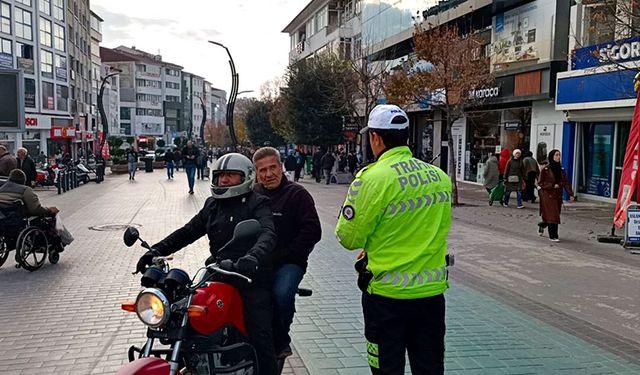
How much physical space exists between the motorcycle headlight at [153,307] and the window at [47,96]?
5742 cm

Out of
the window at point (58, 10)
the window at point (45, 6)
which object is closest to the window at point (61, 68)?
the window at point (58, 10)

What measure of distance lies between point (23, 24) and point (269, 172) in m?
54.9

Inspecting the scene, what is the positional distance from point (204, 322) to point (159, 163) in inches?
1716

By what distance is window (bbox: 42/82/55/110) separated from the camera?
54.8 m

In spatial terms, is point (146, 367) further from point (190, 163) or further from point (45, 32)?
point (45, 32)

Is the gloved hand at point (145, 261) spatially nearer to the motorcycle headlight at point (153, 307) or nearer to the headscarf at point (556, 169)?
the motorcycle headlight at point (153, 307)

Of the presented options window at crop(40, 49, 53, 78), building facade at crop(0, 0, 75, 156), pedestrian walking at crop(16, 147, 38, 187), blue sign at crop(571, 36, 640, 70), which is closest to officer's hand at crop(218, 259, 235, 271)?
blue sign at crop(571, 36, 640, 70)

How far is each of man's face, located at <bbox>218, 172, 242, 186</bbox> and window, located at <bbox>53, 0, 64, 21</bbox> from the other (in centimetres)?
6063

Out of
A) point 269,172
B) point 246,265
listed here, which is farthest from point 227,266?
point 269,172

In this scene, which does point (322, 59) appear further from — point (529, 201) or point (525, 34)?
point (529, 201)

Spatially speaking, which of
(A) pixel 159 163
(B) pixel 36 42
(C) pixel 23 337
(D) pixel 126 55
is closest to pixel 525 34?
(C) pixel 23 337

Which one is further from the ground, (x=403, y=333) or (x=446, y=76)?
(x=446, y=76)

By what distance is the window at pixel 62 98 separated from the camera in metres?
58.4

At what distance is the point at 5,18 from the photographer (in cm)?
4838
